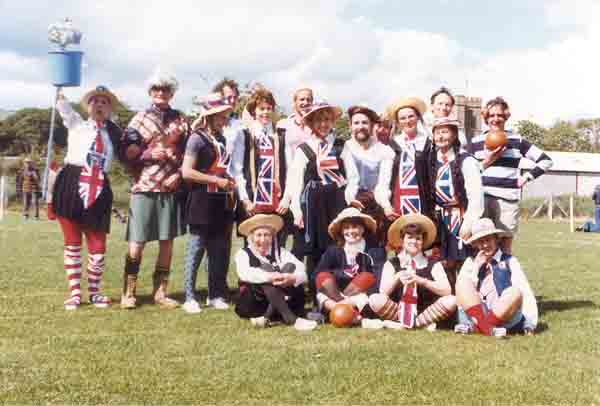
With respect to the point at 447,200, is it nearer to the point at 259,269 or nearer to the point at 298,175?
the point at 298,175

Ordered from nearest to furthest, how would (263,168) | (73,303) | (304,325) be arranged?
(304,325)
(263,168)
(73,303)

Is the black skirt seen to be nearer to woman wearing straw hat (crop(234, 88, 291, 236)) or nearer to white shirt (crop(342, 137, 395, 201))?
woman wearing straw hat (crop(234, 88, 291, 236))

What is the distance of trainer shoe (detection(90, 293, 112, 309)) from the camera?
7.45 m

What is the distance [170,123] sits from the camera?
24.5 ft

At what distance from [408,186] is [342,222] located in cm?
67

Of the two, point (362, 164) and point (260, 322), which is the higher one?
point (362, 164)

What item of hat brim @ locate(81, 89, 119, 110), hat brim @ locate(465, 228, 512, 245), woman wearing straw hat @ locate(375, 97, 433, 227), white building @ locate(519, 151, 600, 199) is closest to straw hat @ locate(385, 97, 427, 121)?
woman wearing straw hat @ locate(375, 97, 433, 227)

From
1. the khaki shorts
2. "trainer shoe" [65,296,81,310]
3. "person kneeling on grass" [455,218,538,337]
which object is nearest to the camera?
"person kneeling on grass" [455,218,538,337]

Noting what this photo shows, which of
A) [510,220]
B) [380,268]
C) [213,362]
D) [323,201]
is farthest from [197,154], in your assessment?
[510,220]

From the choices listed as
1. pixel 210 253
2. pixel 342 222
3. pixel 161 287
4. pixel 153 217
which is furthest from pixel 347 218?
pixel 161 287

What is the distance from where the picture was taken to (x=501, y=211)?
23.5ft

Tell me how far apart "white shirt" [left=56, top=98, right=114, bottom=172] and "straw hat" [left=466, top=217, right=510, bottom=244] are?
3485mm

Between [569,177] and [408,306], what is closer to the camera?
[408,306]

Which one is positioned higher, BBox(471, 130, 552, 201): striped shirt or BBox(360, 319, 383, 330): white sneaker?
BBox(471, 130, 552, 201): striped shirt
